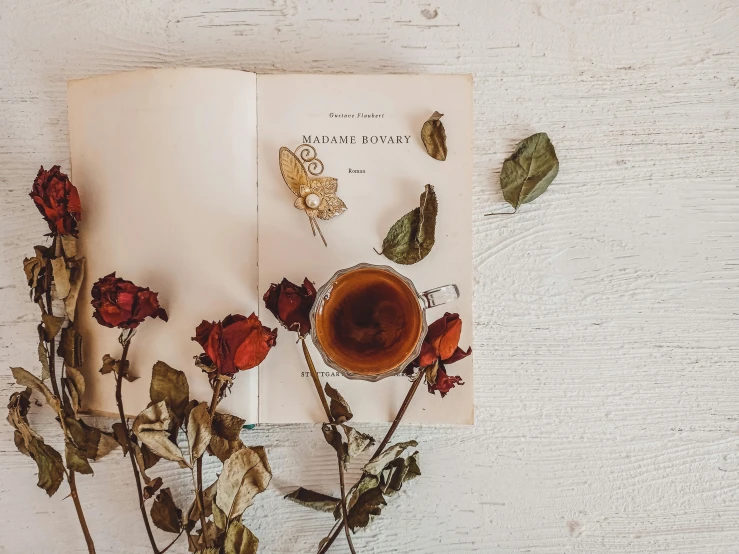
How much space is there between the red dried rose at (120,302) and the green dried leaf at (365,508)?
10.7 inches

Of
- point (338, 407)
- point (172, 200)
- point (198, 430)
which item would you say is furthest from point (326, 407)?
point (172, 200)

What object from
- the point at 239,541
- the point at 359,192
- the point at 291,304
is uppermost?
the point at 359,192

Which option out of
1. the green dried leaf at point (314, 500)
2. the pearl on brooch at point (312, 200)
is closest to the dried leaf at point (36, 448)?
the green dried leaf at point (314, 500)

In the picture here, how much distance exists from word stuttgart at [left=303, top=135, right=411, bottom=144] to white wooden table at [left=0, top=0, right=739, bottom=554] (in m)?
0.08

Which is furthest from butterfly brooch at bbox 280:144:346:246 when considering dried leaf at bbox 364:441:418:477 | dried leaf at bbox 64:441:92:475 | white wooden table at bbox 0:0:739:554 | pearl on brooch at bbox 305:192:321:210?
dried leaf at bbox 64:441:92:475

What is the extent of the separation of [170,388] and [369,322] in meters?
0.19

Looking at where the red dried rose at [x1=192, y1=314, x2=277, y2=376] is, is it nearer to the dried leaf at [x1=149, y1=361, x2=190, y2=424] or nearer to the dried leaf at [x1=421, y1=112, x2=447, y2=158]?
the dried leaf at [x1=149, y1=361, x2=190, y2=424]

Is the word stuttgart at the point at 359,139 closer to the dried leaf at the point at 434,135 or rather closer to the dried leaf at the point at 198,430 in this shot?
the dried leaf at the point at 434,135

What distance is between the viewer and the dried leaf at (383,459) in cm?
54

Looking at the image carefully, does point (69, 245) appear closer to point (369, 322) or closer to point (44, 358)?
point (44, 358)

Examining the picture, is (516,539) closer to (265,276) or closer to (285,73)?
(265,276)

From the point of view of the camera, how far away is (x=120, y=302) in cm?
51

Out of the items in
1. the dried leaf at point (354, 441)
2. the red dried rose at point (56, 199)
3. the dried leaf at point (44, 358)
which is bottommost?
the dried leaf at point (354, 441)

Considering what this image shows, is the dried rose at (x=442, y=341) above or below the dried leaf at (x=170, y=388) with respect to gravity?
above
